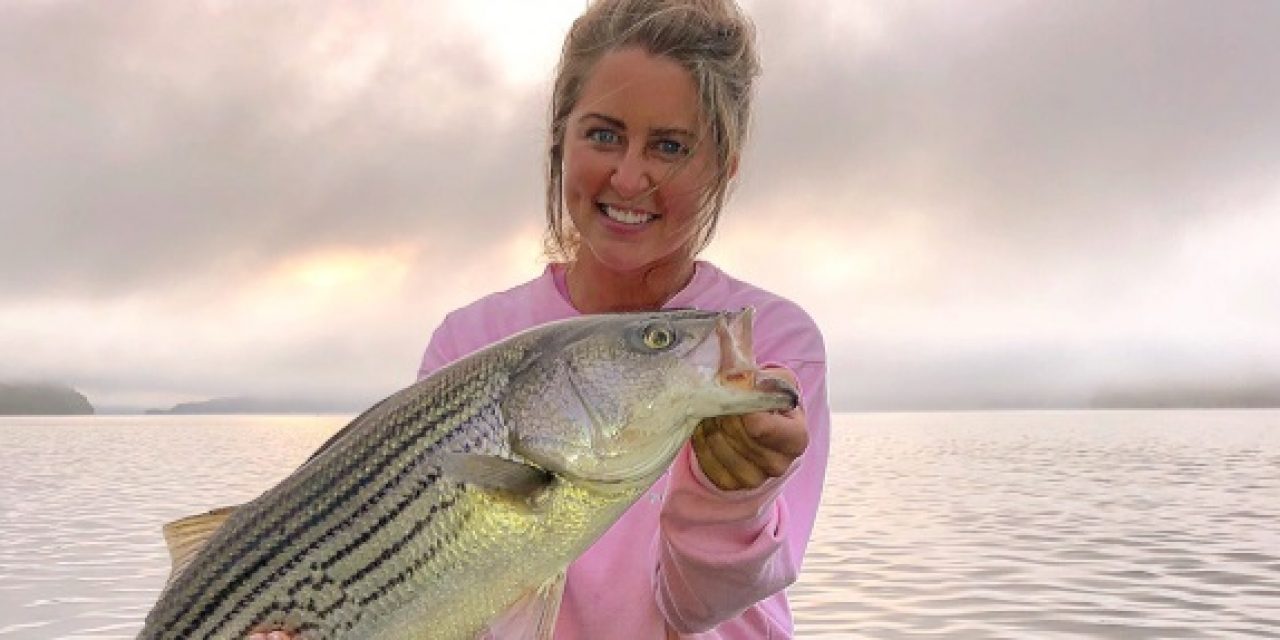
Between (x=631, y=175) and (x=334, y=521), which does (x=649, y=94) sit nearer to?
(x=631, y=175)

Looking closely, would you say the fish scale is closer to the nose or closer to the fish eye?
the fish eye

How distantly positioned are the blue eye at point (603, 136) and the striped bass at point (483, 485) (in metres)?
1.39

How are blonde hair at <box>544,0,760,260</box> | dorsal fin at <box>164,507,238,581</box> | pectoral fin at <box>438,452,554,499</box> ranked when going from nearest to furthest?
1. pectoral fin at <box>438,452,554,499</box>
2. dorsal fin at <box>164,507,238,581</box>
3. blonde hair at <box>544,0,760,260</box>

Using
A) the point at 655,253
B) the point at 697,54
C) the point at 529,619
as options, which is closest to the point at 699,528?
the point at 529,619

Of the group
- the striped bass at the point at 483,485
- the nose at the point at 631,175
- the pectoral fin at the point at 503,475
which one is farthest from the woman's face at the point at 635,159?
the pectoral fin at the point at 503,475

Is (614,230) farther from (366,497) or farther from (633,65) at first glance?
(366,497)

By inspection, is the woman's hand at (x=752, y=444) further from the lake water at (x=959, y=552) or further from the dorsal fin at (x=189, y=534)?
the lake water at (x=959, y=552)

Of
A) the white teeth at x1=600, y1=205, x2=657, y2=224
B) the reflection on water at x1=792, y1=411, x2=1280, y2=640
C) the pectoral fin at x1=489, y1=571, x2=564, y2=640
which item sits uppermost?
the white teeth at x1=600, y1=205, x2=657, y2=224

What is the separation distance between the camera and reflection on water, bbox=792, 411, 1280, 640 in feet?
42.4

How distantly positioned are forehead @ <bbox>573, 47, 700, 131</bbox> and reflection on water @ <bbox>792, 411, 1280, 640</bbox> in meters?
8.92

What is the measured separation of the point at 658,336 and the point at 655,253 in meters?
1.55

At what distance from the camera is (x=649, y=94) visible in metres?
4.27

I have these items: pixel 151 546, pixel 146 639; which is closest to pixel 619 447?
pixel 146 639

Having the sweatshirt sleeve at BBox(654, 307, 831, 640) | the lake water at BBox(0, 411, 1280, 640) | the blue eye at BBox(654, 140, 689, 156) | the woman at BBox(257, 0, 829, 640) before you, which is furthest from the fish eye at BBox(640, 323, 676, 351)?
the lake water at BBox(0, 411, 1280, 640)
